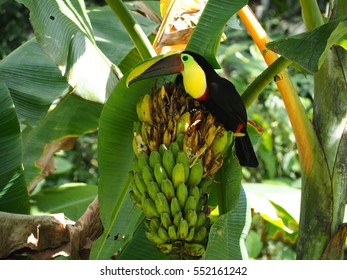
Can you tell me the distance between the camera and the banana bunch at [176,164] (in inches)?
44.6

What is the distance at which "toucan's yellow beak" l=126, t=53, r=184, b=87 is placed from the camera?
1164mm

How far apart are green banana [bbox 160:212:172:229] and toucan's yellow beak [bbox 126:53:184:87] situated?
0.83 ft

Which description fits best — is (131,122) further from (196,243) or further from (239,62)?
(239,62)

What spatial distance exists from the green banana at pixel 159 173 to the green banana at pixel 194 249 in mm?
145

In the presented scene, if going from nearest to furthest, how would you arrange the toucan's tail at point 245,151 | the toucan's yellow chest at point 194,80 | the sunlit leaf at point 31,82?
the toucan's yellow chest at point 194,80, the toucan's tail at point 245,151, the sunlit leaf at point 31,82

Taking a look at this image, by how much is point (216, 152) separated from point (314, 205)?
0.30 m

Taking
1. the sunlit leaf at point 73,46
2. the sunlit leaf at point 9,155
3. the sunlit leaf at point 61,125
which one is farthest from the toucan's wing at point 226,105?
the sunlit leaf at point 61,125

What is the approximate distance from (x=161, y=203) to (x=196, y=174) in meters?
0.08

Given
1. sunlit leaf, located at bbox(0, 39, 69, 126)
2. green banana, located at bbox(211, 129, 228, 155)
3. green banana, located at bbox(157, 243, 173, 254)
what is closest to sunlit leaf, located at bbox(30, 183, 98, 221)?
sunlit leaf, located at bbox(0, 39, 69, 126)

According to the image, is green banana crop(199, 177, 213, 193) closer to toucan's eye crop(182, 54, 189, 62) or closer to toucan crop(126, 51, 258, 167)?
toucan crop(126, 51, 258, 167)

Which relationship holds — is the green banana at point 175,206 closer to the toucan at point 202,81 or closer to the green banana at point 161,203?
the green banana at point 161,203

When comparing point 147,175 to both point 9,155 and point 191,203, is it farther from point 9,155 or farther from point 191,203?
point 9,155

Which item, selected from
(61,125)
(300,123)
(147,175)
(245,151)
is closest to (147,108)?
(147,175)
